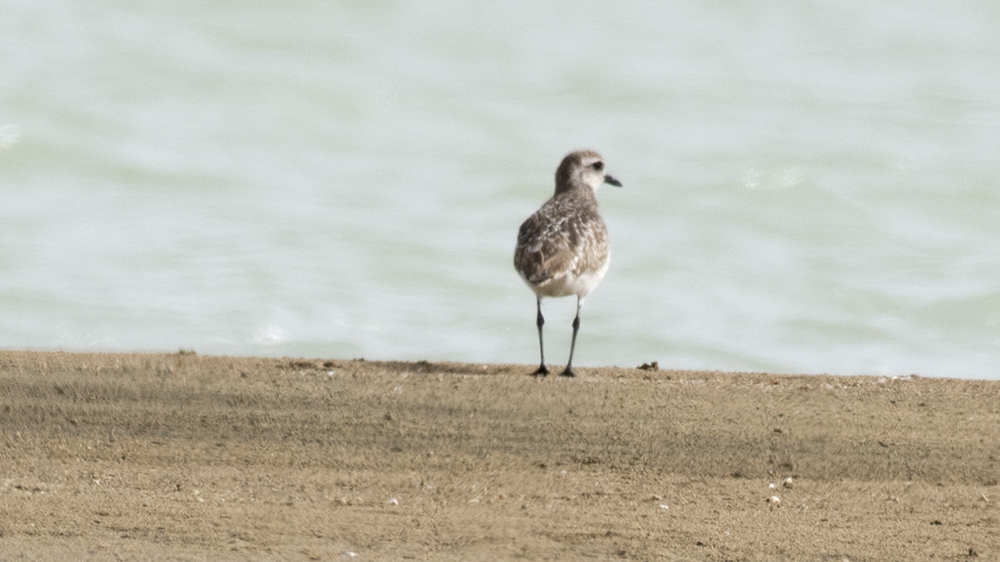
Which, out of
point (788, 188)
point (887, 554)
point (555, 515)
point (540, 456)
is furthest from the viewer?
point (788, 188)

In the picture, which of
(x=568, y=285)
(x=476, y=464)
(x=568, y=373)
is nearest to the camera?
(x=476, y=464)

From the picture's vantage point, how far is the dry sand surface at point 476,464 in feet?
17.2

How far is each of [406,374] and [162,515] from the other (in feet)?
7.65

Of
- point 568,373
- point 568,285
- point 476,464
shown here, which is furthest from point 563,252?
point 476,464

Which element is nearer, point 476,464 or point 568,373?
point 476,464

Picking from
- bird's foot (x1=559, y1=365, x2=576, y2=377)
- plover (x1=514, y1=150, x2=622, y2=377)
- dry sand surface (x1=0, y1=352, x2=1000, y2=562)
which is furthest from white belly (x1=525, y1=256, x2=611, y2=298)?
dry sand surface (x1=0, y1=352, x2=1000, y2=562)

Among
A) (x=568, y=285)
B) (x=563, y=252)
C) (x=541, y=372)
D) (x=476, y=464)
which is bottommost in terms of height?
(x=476, y=464)

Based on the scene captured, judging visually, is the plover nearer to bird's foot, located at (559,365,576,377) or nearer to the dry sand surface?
bird's foot, located at (559,365,576,377)

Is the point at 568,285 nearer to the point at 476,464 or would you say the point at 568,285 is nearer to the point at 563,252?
the point at 563,252

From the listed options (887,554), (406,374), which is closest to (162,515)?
(406,374)

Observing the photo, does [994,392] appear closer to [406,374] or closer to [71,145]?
[406,374]

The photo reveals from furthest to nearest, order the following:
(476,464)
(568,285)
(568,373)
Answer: (568,285), (568,373), (476,464)

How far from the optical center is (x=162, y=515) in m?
5.37

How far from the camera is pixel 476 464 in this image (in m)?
6.25
